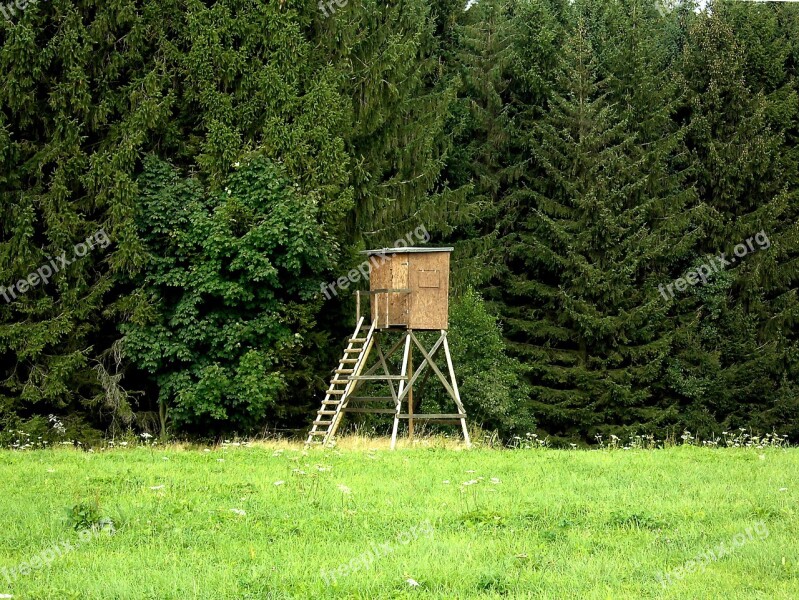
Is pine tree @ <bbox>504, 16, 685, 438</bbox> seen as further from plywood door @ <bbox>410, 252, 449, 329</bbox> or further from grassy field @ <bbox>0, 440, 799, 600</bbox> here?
grassy field @ <bbox>0, 440, 799, 600</bbox>

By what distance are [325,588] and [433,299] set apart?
12884mm

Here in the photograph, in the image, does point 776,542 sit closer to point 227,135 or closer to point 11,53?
point 227,135

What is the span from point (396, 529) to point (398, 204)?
20686 millimetres

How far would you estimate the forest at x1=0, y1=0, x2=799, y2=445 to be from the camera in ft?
71.4

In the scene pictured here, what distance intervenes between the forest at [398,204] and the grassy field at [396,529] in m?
6.72

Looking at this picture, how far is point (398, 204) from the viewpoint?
30.4 metres

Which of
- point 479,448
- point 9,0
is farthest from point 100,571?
point 9,0

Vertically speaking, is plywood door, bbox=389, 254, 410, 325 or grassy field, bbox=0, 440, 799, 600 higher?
plywood door, bbox=389, 254, 410, 325

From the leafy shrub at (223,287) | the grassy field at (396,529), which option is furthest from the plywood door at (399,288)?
the grassy field at (396,529)

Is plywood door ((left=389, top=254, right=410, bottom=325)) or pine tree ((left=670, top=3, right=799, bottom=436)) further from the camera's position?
pine tree ((left=670, top=3, right=799, bottom=436))

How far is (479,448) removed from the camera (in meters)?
18.9

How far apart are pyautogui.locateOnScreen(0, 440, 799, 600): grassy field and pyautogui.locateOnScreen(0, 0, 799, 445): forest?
672 centimetres

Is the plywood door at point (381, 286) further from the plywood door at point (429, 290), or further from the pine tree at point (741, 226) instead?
the pine tree at point (741, 226)

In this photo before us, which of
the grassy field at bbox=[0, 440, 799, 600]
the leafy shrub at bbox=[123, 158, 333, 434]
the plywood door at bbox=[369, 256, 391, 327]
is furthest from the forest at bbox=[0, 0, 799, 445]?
the grassy field at bbox=[0, 440, 799, 600]
